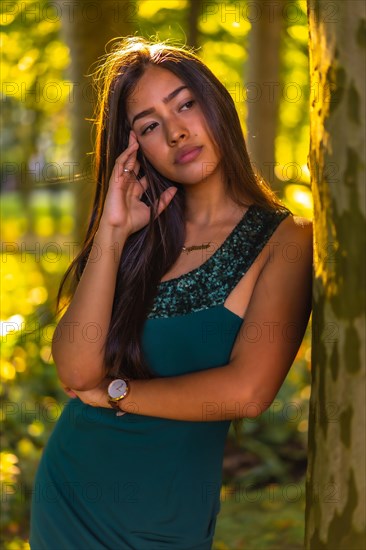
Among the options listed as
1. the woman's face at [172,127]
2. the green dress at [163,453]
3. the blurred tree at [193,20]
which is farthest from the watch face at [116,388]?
the blurred tree at [193,20]

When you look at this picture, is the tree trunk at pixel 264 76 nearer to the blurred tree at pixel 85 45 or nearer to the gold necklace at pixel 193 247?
the blurred tree at pixel 85 45

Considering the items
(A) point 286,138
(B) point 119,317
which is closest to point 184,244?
(B) point 119,317

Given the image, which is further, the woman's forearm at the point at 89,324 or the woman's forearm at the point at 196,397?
the woman's forearm at the point at 89,324

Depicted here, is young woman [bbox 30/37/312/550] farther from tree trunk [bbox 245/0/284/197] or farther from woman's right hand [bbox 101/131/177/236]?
tree trunk [bbox 245/0/284/197]

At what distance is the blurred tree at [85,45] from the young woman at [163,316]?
205 cm

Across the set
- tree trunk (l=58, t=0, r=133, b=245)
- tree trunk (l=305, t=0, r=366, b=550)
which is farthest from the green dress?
tree trunk (l=58, t=0, r=133, b=245)

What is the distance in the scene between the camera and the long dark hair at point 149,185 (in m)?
2.71

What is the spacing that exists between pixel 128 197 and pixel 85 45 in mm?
2343

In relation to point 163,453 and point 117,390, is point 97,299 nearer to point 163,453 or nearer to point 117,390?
point 117,390

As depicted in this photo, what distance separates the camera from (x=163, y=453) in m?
2.74

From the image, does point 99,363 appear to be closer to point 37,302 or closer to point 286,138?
point 37,302

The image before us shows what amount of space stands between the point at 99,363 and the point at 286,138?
646cm

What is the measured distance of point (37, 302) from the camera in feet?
21.0

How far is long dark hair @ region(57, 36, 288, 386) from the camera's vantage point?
8.89 ft
